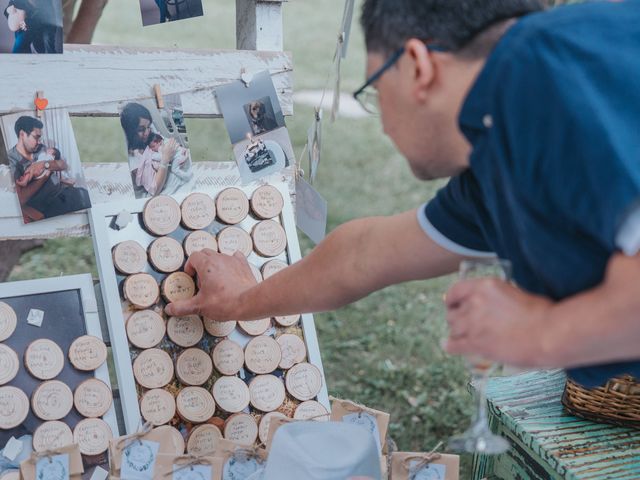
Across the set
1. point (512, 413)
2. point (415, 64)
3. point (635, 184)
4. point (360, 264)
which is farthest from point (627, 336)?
point (512, 413)

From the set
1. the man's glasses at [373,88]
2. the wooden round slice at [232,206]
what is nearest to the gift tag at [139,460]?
the wooden round slice at [232,206]

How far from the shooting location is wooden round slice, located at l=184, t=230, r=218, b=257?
6.45 feet

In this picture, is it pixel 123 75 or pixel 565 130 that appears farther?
pixel 123 75

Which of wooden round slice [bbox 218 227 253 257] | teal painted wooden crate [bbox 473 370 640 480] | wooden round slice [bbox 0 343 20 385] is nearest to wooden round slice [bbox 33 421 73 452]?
wooden round slice [bbox 0 343 20 385]

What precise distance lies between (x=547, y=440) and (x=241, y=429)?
71 centimetres

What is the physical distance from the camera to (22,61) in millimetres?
1784

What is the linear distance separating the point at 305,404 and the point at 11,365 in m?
0.71

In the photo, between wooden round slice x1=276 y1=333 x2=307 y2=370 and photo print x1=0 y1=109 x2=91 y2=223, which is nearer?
photo print x1=0 y1=109 x2=91 y2=223

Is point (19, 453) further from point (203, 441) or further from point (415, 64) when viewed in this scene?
point (415, 64)

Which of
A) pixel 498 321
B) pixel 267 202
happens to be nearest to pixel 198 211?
pixel 267 202

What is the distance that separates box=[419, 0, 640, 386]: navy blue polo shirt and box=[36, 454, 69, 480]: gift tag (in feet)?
3.44

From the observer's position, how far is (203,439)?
1.89 metres

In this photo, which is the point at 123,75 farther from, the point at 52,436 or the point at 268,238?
the point at 52,436

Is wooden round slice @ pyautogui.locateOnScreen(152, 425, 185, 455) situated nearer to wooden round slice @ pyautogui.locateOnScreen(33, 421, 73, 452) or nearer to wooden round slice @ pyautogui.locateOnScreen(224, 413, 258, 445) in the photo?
wooden round slice @ pyautogui.locateOnScreen(224, 413, 258, 445)
